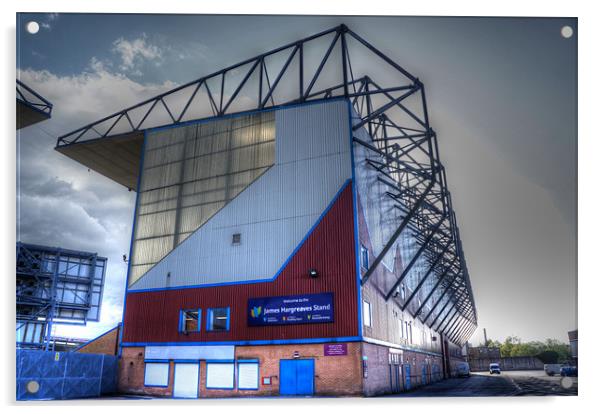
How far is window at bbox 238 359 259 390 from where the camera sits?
30516 mm

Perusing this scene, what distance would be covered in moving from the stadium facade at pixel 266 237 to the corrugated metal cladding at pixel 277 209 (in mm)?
90

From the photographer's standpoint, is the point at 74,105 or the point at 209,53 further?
the point at 74,105

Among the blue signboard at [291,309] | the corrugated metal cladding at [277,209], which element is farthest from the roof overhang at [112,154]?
the blue signboard at [291,309]

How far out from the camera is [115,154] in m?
46.0

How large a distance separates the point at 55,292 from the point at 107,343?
1816 centimetres

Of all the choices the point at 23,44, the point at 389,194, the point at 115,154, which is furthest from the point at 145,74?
the point at 389,194

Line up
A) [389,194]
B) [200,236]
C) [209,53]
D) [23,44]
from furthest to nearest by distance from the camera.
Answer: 1. [389,194]
2. [200,236]
3. [209,53]
4. [23,44]

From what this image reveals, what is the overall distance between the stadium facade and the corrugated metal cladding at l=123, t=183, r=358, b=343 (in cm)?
7

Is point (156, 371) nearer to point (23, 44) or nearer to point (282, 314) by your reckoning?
point (282, 314)

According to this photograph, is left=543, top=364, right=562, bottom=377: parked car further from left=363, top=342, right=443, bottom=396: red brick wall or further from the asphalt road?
left=363, top=342, right=443, bottom=396: red brick wall

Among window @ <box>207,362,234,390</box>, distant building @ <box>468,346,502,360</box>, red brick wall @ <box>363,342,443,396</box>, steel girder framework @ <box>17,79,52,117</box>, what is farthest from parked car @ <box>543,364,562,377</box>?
distant building @ <box>468,346,502,360</box>

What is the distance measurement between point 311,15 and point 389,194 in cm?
2468

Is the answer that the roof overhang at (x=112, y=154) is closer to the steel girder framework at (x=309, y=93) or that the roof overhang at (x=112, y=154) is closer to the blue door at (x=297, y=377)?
the steel girder framework at (x=309, y=93)

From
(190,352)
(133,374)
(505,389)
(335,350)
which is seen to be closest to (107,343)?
(133,374)
